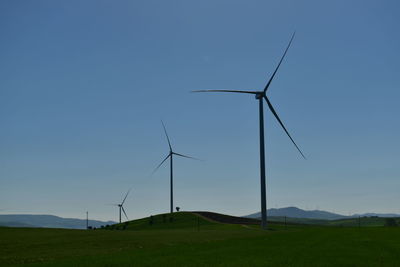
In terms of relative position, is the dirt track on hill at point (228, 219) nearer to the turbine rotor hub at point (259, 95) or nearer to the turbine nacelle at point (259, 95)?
the turbine nacelle at point (259, 95)

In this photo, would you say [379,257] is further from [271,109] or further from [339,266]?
[271,109]

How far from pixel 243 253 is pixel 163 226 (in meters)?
100

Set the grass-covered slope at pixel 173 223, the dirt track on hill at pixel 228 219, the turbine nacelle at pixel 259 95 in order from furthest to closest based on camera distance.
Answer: the dirt track on hill at pixel 228 219 < the grass-covered slope at pixel 173 223 < the turbine nacelle at pixel 259 95

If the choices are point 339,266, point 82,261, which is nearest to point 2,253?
point 82,261

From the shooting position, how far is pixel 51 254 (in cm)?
3559

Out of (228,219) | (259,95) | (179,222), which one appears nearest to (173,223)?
(179,222)

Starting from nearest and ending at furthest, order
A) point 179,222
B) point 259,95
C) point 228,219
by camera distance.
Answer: point 259,95
point 179,222
point 228,219

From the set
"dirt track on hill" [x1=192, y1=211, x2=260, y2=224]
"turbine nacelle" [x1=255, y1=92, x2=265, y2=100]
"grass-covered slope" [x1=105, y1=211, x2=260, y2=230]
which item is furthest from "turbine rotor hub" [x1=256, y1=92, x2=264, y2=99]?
"dirt track on hill" [x1=192, y1=211, x2=260, y2=224]

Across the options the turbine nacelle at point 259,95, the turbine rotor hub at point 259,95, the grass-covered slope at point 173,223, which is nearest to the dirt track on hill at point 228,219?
the grass-covered slope at point 173,223

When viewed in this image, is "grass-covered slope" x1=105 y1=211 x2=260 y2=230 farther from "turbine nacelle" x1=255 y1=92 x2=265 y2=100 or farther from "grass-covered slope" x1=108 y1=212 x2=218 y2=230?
"turbine nacelle" x1=255 y1=92 x2=265 y2=100

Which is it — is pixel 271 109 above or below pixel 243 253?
above

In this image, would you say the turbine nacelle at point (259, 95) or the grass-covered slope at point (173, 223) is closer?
the turbine nacelle at point (259, 95)

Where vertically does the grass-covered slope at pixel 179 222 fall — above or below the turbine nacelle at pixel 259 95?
below

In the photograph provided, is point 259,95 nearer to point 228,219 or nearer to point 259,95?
point 259,95
